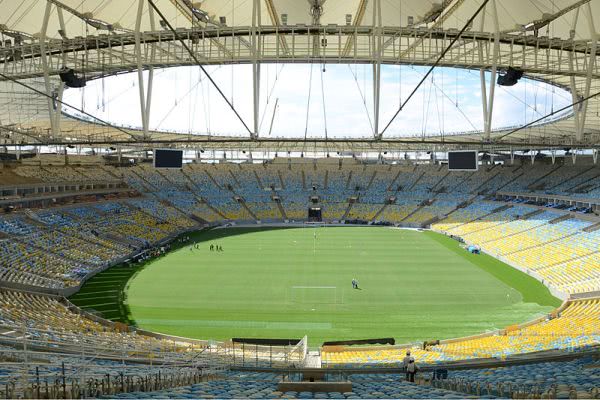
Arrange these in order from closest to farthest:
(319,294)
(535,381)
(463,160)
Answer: (535,381) → (463,160) → (319,294)

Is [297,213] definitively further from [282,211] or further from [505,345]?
[505,345]

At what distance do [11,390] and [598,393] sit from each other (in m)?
7.95

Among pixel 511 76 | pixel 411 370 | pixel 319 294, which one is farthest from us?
pixel 319 294

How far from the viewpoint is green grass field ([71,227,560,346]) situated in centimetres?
1983

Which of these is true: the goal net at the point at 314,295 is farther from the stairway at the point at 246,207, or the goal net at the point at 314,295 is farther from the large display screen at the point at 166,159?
the stairway at the point at 246,207

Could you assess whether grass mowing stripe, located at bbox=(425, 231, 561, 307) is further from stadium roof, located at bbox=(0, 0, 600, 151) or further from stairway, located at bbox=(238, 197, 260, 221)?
stairway, located at bbox=(238, 197, 260, 221)

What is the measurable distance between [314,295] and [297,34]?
1298cm

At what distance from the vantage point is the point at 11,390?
239 inches

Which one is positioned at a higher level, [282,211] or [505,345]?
[282,211]

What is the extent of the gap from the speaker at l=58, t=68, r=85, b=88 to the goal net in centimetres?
1341

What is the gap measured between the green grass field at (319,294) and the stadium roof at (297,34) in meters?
7.66

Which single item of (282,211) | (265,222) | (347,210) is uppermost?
(347,210)

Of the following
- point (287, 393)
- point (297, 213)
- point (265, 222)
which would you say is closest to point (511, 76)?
point (287, 393)

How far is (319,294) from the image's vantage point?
24500mm
